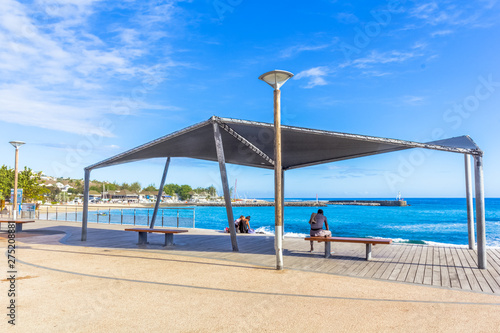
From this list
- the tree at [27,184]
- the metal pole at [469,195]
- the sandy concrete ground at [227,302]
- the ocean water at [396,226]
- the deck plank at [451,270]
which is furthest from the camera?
the tree at [27,184]

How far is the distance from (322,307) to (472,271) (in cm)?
422

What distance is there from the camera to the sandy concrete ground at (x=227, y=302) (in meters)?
3.90

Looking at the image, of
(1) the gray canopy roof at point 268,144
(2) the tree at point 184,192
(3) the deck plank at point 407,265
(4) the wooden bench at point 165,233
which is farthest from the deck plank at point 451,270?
(2) the tree at point 184,192

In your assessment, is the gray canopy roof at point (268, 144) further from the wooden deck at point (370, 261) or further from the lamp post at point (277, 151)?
the wooden deck at point (370, 261)

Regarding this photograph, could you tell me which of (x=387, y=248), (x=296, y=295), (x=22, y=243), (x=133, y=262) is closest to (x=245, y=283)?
(x=296, y=295)

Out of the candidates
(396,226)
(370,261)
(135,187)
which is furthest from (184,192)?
(370,261)

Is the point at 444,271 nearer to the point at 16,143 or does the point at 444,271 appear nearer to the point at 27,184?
the point at 16,143

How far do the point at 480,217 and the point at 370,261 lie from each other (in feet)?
8.26

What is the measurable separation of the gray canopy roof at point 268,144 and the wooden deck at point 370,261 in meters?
2.67

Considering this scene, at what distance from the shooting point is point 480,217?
282 inches

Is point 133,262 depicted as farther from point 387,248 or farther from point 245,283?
point 387,248

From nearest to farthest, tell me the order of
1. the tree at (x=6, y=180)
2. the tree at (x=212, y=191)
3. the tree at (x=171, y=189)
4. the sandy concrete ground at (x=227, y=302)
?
1. the sandy concrete ground at (x=227, y=302)
2. the tree at (x=6, y=180)
3. the tree at (x=171, y=189)
4. the tree at (x=212, y=191)

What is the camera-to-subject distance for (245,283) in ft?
19.4

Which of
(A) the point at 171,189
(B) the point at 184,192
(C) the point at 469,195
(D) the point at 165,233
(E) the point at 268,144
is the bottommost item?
(D) the point at 165,233
